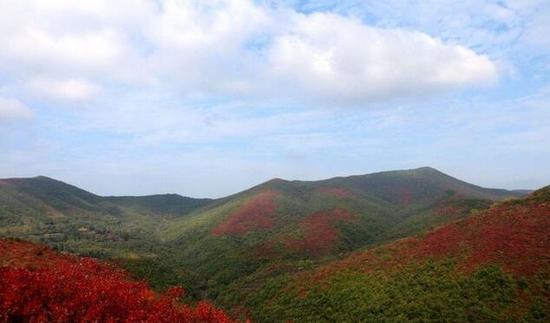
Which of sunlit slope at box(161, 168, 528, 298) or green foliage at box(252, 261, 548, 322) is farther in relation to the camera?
sunlit slope at box(161, 168, 528, 298)

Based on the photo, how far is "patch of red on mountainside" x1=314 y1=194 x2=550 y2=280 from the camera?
35.2 m

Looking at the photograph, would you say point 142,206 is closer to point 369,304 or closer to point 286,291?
point 286,291

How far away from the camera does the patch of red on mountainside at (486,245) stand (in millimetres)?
35250

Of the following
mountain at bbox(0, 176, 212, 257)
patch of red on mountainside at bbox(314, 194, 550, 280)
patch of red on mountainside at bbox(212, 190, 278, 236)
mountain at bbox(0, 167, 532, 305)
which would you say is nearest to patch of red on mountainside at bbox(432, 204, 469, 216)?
mountain at bbox(0, 167, 532, 305)

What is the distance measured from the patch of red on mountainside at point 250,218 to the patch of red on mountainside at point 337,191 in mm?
22058

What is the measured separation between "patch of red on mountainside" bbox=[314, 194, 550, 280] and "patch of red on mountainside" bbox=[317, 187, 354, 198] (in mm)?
73536

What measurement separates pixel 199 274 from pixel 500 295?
51.6 meters

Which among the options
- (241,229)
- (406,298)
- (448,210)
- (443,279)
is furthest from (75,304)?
(448,210)

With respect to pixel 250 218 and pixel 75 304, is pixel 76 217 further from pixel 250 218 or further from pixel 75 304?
pixel 75 304

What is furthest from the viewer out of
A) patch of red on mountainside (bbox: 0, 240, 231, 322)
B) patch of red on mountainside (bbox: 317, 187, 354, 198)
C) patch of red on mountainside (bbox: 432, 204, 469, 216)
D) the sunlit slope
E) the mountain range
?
patch of red on mountainside (bbox: 317, 187, 354, 198)

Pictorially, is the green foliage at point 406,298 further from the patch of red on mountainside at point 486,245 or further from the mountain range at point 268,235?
the patch of red on mountainside at point 486,245

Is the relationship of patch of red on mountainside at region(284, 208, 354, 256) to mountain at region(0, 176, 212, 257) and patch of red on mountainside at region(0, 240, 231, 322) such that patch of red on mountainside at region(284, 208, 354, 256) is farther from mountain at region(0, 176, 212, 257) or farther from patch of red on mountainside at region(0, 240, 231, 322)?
patch of red on mountainside at region(0, 240, 231, 322)

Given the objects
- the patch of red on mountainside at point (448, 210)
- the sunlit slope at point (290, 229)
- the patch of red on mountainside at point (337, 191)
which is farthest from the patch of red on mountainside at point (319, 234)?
the patch of red on mountainside at point (337, 191)

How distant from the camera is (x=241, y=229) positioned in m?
93.1
